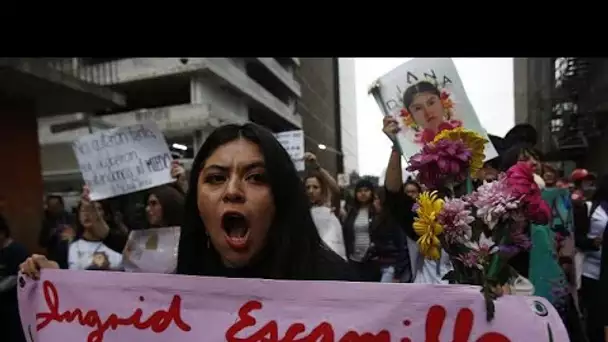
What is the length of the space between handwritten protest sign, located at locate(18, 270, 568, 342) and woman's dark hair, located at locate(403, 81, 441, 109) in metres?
1.62

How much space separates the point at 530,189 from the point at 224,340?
2.79 ft

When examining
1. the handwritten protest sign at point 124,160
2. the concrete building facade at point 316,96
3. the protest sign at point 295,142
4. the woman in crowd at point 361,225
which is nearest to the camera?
the handwritten protest sign at point 124,160

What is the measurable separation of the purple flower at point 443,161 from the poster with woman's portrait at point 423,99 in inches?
45.7

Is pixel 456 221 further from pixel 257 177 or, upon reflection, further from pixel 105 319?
pixel 105 319

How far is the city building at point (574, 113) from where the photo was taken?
54.4 feet

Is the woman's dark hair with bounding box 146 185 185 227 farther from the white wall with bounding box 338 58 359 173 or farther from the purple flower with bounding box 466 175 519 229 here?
the white wall with bounding box 338 58 359 173

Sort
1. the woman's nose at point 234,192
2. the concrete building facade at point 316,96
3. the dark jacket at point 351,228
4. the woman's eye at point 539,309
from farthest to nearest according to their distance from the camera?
1. the concrete building facade at point 316,96
2. the dark jacket at point 351,228
3. the woman's nose at point 234,192
4. the woman's eye at point 539,309

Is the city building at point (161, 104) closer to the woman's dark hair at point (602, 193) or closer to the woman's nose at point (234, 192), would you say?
the woman's dark hair at point (602, 193)

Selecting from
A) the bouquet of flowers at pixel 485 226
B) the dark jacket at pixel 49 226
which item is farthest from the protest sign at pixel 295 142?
the bouquet of flowers at pixel 485 226

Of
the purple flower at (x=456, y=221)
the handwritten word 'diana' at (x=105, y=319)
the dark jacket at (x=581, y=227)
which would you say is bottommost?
the dark jacket at (x=581, y=227)

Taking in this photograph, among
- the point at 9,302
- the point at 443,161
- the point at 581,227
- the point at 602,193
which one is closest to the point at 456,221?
the point at 443,161

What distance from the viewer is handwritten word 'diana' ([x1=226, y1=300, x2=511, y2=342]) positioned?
1.57 m

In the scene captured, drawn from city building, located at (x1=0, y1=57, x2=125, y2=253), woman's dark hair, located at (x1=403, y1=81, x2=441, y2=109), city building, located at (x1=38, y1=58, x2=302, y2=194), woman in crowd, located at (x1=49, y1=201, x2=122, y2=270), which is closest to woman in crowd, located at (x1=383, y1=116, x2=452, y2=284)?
woman's dark hair, located at (x1=403, y1=81, x2=441, y2=109)

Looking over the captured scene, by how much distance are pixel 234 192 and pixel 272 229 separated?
0.16 meters
